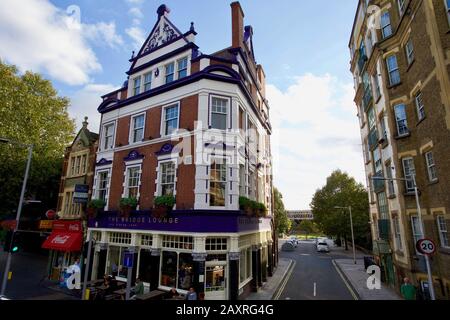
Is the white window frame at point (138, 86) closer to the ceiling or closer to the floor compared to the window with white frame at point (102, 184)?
closer to the ceiling

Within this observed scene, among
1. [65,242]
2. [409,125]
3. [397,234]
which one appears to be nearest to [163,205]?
[65,242]

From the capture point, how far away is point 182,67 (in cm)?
1831

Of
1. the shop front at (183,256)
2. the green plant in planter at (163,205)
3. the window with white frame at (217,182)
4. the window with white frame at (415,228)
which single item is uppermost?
the window with white frame at (217,182)

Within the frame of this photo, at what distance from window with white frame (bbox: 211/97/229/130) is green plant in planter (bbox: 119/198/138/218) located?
284 inches

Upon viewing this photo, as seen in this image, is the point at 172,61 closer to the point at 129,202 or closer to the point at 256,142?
the point at 256,142

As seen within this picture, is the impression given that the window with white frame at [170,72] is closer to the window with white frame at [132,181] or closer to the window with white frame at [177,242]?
the window with white frame at [132,181]

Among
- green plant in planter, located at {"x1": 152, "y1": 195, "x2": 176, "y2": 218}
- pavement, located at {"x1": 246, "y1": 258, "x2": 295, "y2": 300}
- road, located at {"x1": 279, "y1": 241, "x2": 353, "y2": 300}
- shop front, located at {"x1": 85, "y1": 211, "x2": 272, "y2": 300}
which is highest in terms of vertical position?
green plant in planter, located at {"x1": 152, "y1": 195, "x2": 176, "y2": 218}

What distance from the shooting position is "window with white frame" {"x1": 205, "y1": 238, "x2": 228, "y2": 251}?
14.4m

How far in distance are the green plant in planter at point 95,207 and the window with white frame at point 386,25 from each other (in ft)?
79.9

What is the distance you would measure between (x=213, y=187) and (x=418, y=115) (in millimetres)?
13397

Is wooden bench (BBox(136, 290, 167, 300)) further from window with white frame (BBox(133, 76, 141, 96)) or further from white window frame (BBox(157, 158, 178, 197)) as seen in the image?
window with white frame (BBox(133, 76, 141, 96))

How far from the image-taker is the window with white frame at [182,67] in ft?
59.2

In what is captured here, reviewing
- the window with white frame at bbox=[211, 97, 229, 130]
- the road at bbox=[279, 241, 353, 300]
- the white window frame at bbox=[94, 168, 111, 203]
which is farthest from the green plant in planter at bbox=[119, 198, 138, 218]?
the road at bbox=[279, 241, 353, 300]

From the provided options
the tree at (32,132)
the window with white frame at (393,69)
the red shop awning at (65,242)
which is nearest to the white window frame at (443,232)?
the window with white frame at (393,69)
